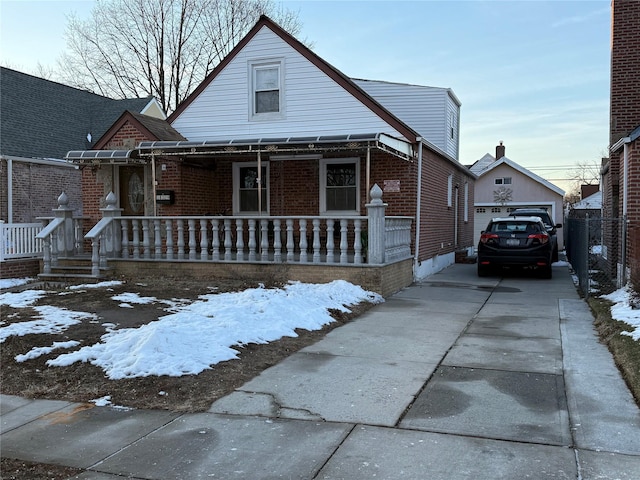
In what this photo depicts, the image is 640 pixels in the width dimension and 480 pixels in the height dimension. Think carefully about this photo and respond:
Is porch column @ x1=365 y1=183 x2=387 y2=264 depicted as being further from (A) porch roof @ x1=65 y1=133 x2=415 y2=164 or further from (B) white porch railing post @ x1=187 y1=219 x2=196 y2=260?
(B) white porch railing post @ x1=187 y1=219 x2=196 y2=260

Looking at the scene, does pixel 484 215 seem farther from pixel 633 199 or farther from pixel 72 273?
pixel 72 273

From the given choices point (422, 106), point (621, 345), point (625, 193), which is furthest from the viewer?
point (422, 106)

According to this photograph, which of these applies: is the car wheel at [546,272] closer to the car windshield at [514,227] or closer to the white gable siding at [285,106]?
the car windshield at [514,227]

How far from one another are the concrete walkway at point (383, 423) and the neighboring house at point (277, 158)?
718 centimetres

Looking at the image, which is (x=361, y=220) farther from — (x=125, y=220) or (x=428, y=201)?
(x=125, y=220)

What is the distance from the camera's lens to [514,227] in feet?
47.0

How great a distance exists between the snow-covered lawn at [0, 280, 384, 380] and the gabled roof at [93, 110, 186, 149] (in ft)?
17.1

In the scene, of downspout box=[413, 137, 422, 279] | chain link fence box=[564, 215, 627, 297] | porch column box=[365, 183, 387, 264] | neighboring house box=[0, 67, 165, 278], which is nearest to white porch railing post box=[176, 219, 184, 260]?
neighboring house box=[0, 67, 165, 278]

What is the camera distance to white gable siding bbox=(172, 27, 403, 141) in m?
14.1

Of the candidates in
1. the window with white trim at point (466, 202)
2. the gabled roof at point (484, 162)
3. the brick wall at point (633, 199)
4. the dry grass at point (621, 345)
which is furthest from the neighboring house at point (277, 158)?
the gabled roof at point (484, 162)

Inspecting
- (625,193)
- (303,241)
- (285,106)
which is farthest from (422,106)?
(303,241)

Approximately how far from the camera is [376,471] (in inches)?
145

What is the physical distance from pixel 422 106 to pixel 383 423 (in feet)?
50.5

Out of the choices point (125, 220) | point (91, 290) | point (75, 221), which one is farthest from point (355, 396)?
point (75, 221)
